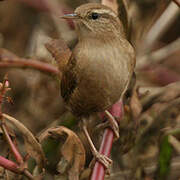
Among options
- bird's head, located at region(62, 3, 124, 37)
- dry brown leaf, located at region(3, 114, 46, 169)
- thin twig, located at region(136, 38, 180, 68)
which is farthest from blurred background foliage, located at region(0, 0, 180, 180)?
dry brown leaf, located at region(3, 114, 46, 169)

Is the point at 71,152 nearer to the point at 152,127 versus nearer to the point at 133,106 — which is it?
the point at 133,106

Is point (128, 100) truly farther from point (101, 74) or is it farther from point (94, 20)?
point (94, 20)

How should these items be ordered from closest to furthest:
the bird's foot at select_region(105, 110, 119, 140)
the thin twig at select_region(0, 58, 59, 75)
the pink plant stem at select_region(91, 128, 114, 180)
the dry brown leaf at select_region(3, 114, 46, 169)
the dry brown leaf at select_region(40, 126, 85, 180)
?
the pink plant stem at select_region(91, 128, 114, 180) < the dry brown leaf at select_region(3, 114, 46, 169) < the dry brown leaf at select_region(40, 126, 85, 180) < the bird's foot at select_region(105, 110, 119, 140) < the thin twig at select_region(0, 58, 59, 75)

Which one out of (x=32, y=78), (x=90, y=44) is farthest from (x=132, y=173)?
(x=32, y=78)

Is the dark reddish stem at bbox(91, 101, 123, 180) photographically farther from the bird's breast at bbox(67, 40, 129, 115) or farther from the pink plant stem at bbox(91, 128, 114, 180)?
the bird's breast at bbox(67, 40, 129, 115)

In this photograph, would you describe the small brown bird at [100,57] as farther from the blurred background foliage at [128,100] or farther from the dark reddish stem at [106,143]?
the blurred background foliage at [128,100]

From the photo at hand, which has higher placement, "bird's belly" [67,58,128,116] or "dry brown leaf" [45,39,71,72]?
"bird's belly" [67,58,128,116]

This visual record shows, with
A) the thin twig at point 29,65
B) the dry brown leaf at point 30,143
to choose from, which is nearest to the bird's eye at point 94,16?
the thin twig at point 29,65
